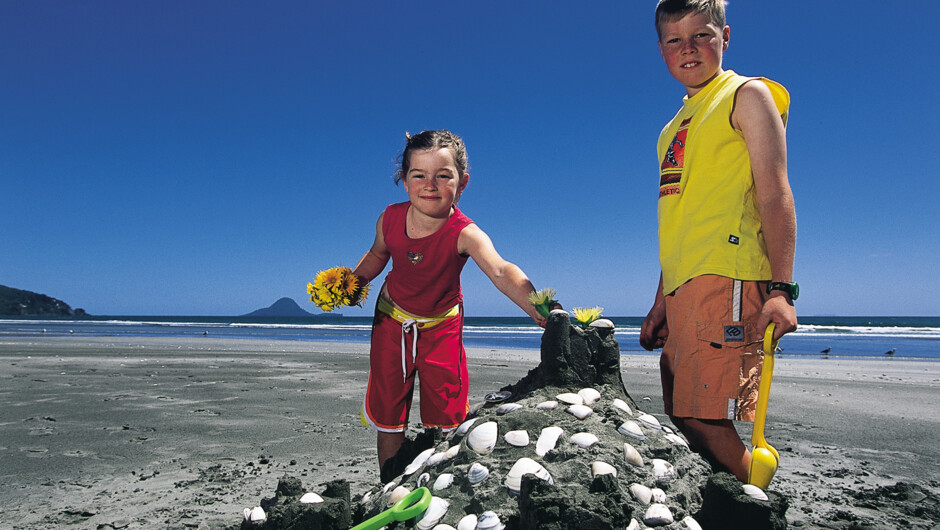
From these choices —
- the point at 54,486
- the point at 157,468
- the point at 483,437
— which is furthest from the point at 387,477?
the point at 54,486

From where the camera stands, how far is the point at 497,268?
3.01m

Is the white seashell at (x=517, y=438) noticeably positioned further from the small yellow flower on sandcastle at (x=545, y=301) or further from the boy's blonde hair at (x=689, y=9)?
the boy's blonde hair at (x=689, y=9)

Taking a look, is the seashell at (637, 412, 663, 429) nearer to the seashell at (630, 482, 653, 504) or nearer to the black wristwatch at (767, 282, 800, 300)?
the seashell at (630, 482, 653, 504)

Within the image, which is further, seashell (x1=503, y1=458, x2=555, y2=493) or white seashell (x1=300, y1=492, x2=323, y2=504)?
white seashell (x1=300, y1=492, x2=323, y2=504)

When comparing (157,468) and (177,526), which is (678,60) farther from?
(157,468)

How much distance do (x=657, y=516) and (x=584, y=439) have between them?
346 millimetres

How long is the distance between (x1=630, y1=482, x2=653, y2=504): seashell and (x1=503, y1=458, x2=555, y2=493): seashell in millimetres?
293

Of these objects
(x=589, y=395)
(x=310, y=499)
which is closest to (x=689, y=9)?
(x=589, y=395)

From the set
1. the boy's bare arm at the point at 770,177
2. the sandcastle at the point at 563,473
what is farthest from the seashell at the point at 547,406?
the boy's bare arm at the point at 770,177

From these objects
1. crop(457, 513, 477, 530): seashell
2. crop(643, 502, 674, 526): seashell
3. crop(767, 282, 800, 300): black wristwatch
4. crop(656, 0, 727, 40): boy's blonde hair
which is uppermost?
crop(656, 0, 727, 40): boy's blonde hair

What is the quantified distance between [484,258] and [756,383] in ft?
5.00

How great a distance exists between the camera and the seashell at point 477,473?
191 cm

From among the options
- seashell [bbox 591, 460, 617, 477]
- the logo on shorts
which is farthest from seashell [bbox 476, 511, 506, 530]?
the logo on shorts

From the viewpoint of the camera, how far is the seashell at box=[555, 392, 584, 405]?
2229mm
